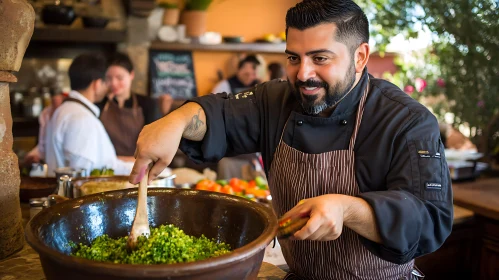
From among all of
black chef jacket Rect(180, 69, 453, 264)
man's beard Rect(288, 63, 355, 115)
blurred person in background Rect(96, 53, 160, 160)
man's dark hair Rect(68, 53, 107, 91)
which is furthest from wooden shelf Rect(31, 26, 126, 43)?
man's beard Rect(288, 63, 355, 115)

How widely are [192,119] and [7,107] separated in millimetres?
692

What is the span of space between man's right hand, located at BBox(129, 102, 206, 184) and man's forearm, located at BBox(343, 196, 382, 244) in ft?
1.81

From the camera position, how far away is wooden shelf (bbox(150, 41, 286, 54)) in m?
6.45

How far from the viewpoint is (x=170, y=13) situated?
6355mm

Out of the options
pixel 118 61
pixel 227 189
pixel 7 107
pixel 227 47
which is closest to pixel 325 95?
pixel 7 107

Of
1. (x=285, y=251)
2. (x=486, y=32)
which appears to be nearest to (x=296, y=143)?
(x=285, y=251)

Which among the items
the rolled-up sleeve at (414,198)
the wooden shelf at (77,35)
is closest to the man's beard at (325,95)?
the rolled-up sleeve at (414,198)

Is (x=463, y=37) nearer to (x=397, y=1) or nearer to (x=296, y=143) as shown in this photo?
(x=397, y=1)

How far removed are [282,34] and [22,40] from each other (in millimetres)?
5634

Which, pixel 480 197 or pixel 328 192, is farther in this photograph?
pixel 480 197

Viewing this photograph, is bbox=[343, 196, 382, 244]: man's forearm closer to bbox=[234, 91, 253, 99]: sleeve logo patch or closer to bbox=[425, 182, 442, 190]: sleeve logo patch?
bbox=[425, 182, 442, 190]: sleeve logo patch

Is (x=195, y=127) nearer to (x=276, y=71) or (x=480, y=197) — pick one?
(x=480, y=197)

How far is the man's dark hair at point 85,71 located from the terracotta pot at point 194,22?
8.62 feet

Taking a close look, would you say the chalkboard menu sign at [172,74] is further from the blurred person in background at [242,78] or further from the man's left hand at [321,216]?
the man's left hand at [321,216]
